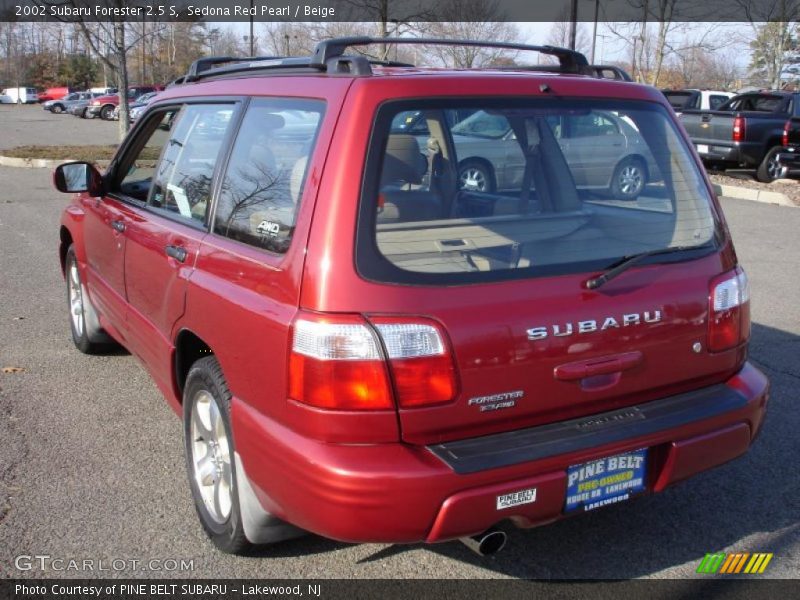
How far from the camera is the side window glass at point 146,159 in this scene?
13.6ft

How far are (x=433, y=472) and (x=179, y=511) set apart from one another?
159cm

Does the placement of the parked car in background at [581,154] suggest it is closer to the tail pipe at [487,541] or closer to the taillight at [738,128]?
the tail pipe at [487,541]

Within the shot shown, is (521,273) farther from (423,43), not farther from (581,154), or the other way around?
(423,43)

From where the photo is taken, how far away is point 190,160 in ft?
12.0

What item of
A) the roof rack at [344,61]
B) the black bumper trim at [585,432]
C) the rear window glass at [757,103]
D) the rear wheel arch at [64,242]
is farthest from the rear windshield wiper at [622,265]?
the rear window glass at [757,103]

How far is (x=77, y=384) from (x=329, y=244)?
3.16m

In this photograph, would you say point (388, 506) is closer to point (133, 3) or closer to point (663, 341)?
point (663, 341)

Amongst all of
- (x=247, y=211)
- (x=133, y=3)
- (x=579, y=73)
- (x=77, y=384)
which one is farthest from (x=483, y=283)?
(x=133, y=3)

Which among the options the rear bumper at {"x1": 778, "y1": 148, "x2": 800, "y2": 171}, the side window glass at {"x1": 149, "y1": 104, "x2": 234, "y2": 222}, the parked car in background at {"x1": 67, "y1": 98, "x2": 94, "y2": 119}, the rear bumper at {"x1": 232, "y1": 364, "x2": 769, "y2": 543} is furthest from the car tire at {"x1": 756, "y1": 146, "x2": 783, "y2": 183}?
the parked car in background at {"x1": 67, "y1": 98, "x2": 94, "y2": 119}

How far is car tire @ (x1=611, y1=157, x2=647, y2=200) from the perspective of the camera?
323 centimetres

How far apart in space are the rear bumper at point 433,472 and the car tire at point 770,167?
50.5 ft

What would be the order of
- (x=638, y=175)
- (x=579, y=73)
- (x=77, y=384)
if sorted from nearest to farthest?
(x=638, y=175), (x=579, y=73), (x=77, y=384)

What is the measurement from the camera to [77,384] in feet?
16.5

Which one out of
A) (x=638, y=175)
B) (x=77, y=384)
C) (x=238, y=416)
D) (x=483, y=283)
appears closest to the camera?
(x=483, y=283)
